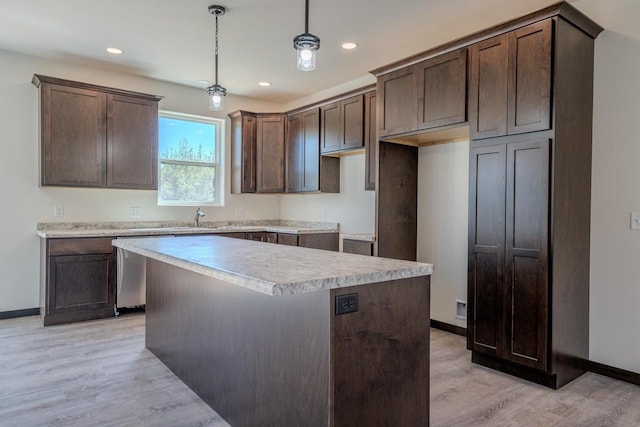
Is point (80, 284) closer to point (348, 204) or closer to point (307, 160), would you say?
point (307, 160)

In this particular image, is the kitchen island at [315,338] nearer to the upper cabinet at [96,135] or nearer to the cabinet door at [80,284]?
the cabinet door at [80,284]

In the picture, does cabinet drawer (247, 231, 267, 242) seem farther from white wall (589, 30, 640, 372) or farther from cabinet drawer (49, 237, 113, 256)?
white wall (589, 30, 640, 372)

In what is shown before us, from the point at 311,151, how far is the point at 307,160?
13 cm

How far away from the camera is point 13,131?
13.7 feet

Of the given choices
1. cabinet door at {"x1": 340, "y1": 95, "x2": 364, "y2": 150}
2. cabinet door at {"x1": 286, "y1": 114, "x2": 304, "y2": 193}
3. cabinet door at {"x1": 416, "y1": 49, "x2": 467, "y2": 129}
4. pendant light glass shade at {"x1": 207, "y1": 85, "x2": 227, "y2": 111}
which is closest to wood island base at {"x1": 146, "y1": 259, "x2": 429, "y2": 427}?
pendant light glass shade at {"x1": 207, "y1": 85, "x2": 227, "y2": 111}

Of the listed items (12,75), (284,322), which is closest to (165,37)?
(12,75)

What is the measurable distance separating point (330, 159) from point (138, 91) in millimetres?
2415

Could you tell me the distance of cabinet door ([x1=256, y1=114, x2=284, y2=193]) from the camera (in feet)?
18.2

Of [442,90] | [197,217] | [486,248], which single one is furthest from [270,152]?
[486,248]

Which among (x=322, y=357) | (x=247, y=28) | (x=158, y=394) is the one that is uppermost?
(x=247, y=28)

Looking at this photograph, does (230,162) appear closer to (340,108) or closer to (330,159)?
(330,159)

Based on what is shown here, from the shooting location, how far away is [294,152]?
5.42m

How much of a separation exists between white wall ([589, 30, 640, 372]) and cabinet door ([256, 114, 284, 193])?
364cm

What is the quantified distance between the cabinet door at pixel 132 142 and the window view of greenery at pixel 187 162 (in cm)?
47
